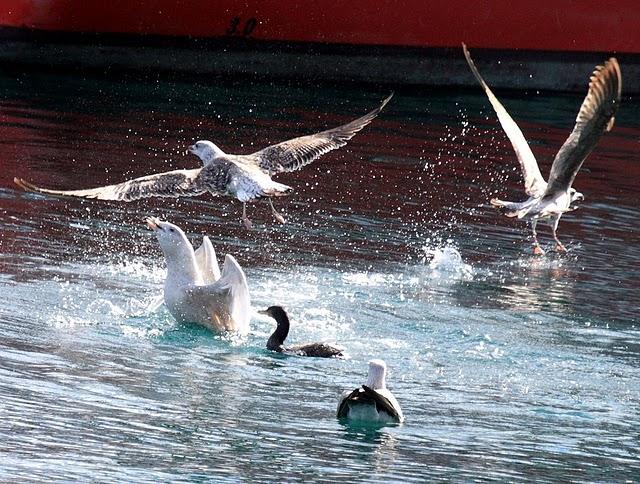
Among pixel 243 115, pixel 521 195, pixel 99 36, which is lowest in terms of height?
pixel 521 195

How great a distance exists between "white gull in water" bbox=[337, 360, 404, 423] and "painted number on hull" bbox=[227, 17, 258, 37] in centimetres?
1887

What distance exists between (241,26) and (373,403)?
19.2 meters

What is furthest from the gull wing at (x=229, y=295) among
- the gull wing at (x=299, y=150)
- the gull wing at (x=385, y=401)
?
the gull wing at (x=385, y=401)

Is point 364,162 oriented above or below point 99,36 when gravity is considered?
below

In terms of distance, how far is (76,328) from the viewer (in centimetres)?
1187

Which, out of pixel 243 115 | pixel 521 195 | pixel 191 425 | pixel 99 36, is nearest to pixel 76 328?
pixel 191 425

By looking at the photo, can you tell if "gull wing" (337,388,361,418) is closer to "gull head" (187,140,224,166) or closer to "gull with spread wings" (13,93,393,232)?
"gull with spread wings" (13,93,393,232)

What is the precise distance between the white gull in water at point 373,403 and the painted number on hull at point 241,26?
18.9 metres

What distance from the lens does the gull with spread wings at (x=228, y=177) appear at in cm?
1268

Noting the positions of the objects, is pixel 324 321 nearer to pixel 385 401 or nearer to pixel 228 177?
pixel 228 177

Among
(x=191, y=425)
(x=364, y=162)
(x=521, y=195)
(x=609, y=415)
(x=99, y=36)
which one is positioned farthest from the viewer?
(x=99, y=36)

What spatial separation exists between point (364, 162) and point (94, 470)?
1293 centimetres

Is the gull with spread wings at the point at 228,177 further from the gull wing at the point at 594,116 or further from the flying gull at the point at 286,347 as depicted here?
the gull wing at the point at 594,116

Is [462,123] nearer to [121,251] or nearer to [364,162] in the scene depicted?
[364,162]
